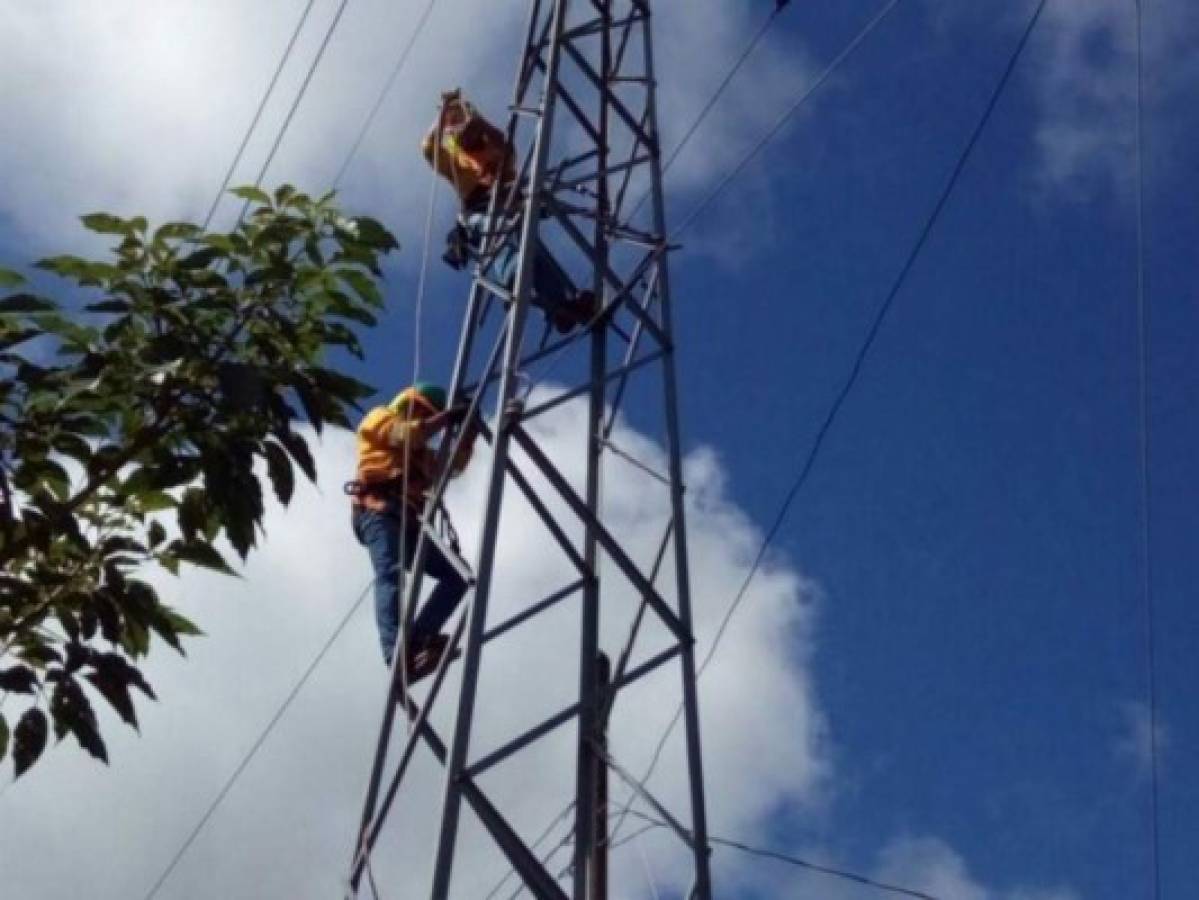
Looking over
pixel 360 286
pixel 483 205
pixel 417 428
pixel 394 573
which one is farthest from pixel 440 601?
pixel 360 286

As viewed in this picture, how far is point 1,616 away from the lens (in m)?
3.86

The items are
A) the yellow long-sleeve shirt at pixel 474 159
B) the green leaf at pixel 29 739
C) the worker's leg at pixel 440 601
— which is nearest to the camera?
the green leaf at pixel 29 739

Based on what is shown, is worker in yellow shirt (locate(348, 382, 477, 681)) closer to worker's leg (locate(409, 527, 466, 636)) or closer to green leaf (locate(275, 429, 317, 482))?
worker's leg (locate(409, 527, 466, 636))

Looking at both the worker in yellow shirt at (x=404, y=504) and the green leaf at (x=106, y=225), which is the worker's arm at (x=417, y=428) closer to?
the worker in yellow shirt at (x=404, y=504)

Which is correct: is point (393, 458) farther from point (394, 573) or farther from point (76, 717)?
point (76, 717)

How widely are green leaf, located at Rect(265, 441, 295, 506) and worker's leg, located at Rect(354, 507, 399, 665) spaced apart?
379 cm

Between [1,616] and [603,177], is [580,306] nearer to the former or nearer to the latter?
[603,177]

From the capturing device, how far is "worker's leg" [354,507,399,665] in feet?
25.0

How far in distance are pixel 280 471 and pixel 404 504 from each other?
4.04 m

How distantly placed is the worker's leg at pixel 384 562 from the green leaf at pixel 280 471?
149 inches

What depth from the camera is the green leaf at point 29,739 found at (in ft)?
11.7

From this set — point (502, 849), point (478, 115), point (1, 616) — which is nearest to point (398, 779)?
point (502, 849)

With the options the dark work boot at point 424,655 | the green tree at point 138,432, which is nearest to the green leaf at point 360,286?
the green tree at point 138,432

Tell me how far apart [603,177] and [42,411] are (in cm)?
498
